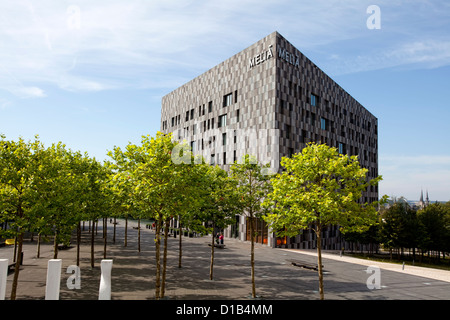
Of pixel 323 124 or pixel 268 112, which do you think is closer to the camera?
pixel 268 112

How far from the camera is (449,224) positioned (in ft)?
196

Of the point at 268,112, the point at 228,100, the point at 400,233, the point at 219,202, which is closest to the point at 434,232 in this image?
the point at 400,233

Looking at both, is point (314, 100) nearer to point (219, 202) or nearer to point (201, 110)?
point (201, 110)

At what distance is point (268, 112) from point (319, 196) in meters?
33.0

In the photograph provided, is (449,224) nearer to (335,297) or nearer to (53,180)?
(335,297)

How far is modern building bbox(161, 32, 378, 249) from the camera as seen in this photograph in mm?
46875

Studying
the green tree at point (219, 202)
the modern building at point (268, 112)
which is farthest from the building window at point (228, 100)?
the green tree at point (219, 202)

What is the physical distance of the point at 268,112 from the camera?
4712 cm

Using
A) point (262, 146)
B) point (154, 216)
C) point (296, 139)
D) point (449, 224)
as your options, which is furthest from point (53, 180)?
point (449, 224)

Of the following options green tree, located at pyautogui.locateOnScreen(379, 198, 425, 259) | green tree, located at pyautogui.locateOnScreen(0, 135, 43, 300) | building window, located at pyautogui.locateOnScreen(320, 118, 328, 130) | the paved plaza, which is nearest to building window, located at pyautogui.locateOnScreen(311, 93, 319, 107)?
building window, located at pyautogui.locateOnScreen(320, 118, 328, 130)
